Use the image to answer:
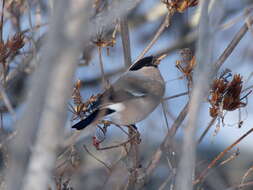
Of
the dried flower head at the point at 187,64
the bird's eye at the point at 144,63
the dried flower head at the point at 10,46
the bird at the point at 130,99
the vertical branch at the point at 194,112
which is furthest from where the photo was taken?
the bird's eye at the point at 144,63

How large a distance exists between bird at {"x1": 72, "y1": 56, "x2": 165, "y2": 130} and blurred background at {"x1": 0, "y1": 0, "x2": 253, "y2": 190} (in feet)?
0.29

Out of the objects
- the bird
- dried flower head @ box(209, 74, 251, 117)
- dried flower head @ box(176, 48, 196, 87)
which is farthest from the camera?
the bird

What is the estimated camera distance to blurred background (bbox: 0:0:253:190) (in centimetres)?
279

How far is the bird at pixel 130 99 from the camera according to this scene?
3117 millimetres

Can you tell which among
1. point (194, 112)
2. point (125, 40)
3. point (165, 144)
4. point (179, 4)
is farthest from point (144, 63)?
point (194, 112)

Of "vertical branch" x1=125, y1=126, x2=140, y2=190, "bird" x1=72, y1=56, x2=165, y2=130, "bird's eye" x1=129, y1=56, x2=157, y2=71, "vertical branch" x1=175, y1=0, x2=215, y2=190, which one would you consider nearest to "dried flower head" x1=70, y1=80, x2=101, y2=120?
"bird" x1=72, y1=56, x2=165, y2=130

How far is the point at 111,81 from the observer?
5.01 metres

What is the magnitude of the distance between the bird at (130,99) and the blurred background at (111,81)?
0.29ft

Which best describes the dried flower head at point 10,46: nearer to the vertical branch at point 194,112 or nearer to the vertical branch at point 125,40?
the vertical branch at point 125,40

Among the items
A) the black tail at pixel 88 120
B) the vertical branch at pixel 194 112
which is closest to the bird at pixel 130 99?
the black tail at pixel 88 120

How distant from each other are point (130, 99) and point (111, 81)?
160 centimetres

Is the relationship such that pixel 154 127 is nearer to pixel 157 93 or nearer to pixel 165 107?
pixel 165 107

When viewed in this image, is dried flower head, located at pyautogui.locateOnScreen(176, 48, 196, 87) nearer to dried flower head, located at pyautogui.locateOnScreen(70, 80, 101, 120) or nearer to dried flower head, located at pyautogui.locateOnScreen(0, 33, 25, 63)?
Result: dried flower head, located at pyautogui.locateOnScreen(70, 80, 101, 120)

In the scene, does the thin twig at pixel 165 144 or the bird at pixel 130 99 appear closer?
the thin twig at pixel 165 144
